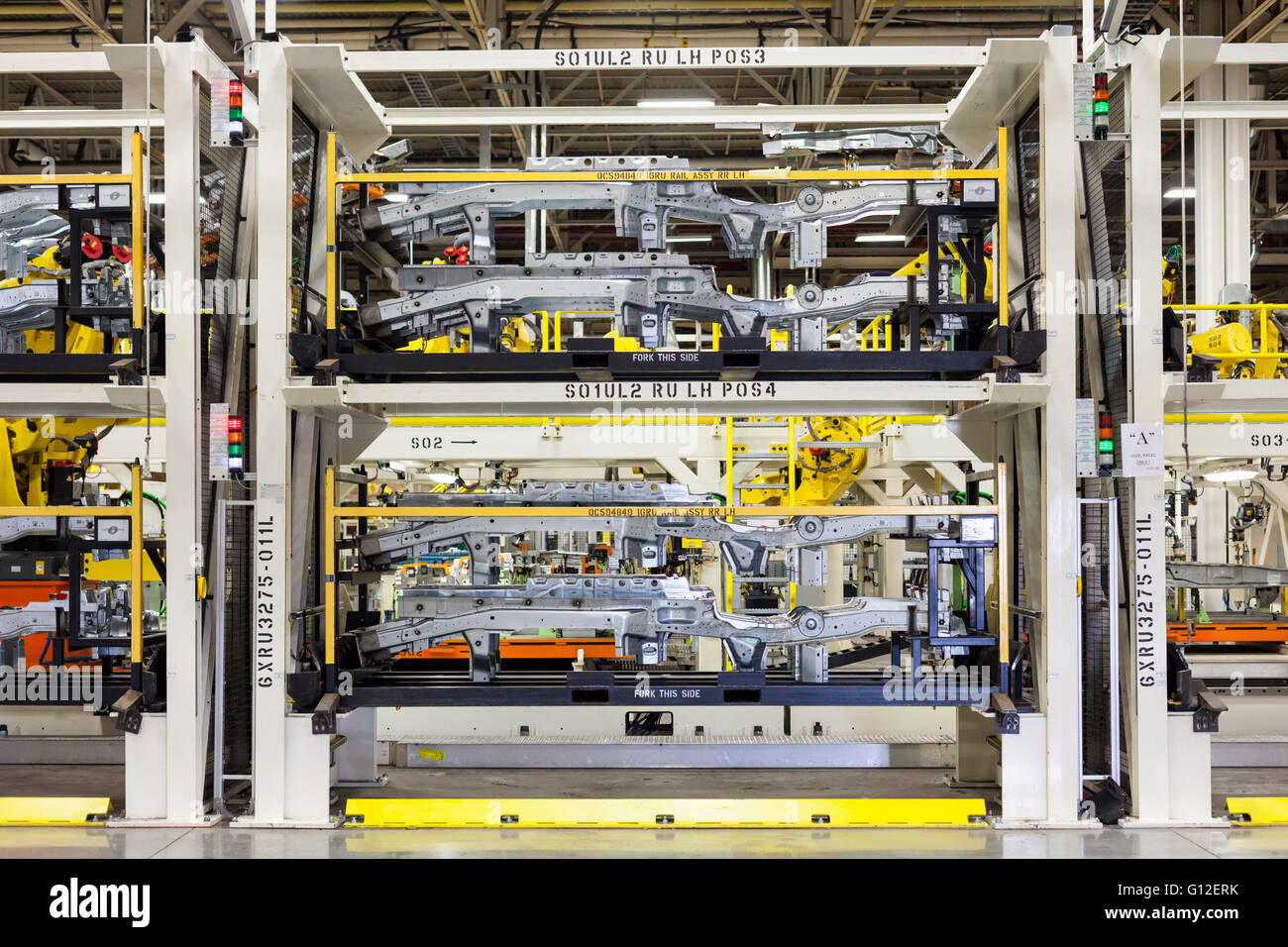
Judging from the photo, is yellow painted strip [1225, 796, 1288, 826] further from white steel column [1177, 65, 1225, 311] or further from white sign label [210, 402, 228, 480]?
white steel column [1177, 65, 1225, 311]

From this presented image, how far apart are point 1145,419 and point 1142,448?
15cm

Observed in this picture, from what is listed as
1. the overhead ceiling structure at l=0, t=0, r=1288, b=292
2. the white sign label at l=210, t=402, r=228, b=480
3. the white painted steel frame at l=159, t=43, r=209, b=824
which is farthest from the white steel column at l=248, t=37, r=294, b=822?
the overhead ceiling structure at l=0, t=0, r=1288, b=292

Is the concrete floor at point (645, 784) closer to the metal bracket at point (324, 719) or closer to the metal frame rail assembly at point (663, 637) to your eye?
the metal frame rail assembly at point (663, 637)

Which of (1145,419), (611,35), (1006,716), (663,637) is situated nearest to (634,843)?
(663,637)

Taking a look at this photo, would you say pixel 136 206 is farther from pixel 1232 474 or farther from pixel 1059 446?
pixel 1232 474

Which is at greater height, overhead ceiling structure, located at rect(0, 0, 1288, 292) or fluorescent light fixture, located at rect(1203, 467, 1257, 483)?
overhead ceiling structure, located at rect(0, 0, 1288, 292)

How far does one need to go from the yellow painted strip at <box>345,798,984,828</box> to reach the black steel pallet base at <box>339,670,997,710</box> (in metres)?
0.48

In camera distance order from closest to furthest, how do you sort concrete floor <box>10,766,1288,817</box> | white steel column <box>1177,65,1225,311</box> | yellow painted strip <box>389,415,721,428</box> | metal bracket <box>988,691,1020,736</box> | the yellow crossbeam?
metal bracket <box>988,691,1020,736</box>, the yellow crossbeam, concrete floor <box>10,766,1288,817</box>, yellow painted strip <box>389,415,721,428</box>, white steel column <box>1177,65,1225,311</box>

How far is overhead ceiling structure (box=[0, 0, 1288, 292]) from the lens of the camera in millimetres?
12312

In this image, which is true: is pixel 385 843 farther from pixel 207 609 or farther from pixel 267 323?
pixel 267 323

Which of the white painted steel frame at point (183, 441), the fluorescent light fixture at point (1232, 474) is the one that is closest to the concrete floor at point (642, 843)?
the white painted steel frame at point (183, 441)

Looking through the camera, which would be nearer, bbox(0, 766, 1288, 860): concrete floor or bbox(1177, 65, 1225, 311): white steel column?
bbox(0, 766, 1288, 860): concrete floor

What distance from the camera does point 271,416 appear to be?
4953 millimetres

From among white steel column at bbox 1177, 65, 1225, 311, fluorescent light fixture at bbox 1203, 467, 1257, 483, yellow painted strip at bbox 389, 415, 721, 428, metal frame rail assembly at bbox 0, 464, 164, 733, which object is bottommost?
metal frame rail assembly at bbox 0, 464, 164, 733
